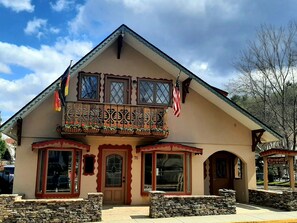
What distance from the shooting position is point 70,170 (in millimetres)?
13156

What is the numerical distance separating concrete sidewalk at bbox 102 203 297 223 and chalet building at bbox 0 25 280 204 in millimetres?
1780

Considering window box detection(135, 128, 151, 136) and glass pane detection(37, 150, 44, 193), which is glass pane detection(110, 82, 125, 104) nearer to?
window box detection(135, 128, 151, 136)

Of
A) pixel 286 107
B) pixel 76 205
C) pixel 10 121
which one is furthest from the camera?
pixel 286 107

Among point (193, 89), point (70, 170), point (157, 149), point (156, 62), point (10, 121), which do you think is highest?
point (156, 62)

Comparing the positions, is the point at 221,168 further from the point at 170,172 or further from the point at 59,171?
the point at 59,171

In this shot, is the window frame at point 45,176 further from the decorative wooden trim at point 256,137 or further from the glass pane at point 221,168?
the decorative wooden trim at point 256,137

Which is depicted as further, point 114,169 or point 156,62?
point 156,62

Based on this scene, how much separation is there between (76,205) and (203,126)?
785 centimetres

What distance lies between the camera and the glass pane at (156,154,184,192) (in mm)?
14148

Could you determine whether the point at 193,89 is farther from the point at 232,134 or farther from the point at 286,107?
the point at 286,107

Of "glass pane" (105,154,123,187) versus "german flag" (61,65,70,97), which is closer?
"german flag" (61,65,70,97)

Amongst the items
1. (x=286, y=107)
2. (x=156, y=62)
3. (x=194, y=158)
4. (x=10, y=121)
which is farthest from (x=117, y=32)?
(x=286, y=107)

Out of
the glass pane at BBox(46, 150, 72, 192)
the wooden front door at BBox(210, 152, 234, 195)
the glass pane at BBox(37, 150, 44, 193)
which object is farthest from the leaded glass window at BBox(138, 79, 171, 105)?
the glass pane at BBox(37, 150, 44, 193)

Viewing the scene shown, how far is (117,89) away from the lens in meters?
14.7
